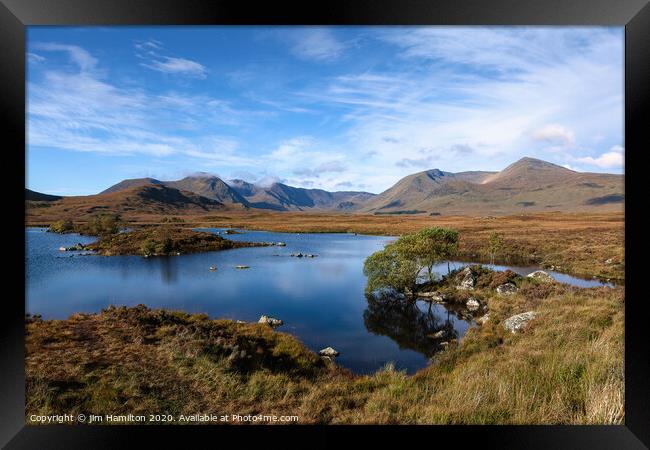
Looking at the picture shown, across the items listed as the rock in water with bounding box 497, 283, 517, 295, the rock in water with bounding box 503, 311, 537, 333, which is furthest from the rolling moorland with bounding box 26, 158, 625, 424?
the rock in water with bounding box 497, 283, 517, 295

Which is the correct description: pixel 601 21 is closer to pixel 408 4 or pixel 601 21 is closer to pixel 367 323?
pixel 408 4

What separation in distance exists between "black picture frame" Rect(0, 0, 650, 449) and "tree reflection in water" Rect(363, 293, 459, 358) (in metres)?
5.16

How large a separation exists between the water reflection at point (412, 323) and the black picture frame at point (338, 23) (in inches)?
203

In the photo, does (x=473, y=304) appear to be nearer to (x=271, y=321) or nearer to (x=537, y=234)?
(x=537, y=234)

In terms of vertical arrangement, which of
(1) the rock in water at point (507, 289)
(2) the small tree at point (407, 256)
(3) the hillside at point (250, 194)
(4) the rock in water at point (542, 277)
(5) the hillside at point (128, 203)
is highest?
(3) the hillside at point (250, 194)

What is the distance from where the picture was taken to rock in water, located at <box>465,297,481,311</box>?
417 inches

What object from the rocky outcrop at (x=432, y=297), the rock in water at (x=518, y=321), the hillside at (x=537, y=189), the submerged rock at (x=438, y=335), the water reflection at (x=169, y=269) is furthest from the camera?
the water reflection at (x=169, y=269)

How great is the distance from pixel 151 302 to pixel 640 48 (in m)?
12.8

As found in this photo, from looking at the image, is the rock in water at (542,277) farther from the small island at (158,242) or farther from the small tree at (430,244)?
the small island at (158,242)

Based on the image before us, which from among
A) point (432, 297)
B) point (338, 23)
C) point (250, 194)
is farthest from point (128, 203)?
point (250, 194)

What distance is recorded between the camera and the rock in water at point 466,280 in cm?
1156

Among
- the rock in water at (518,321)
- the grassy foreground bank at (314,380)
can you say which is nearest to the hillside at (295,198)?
the rock in water at (518,321)

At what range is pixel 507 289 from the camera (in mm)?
10688

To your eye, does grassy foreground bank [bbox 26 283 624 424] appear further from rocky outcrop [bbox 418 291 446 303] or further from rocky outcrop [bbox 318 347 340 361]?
rocky outcrop [bbox 418 291 446 303]
